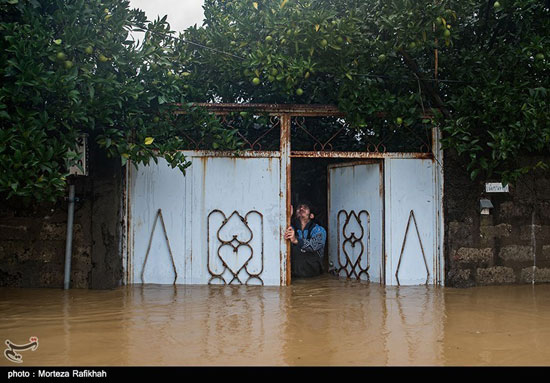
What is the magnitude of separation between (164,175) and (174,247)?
0.96 m

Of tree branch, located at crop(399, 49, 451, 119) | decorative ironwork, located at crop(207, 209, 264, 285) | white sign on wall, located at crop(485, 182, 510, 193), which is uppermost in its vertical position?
tree branch, located at crop(399, 49, 451, 119)

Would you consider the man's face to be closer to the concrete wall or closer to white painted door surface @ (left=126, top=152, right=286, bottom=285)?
white painted door surface @ (left=126, top=152, right=286, bottom=285)

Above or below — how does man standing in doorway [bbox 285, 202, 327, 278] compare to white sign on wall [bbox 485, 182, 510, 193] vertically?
below

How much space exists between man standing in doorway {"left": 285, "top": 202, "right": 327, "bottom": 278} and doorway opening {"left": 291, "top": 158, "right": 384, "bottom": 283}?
1.23ft

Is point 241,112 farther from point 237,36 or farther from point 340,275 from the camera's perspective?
point 340,275

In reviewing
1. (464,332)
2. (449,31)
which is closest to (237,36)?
(449,31)

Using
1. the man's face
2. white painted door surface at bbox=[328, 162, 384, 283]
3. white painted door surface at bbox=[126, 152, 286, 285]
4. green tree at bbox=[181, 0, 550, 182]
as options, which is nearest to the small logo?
white painted door surface at bbox=[126, 152, 286, 285]

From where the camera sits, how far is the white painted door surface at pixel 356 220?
801 cm

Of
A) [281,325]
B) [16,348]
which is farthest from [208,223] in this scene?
[16,348]

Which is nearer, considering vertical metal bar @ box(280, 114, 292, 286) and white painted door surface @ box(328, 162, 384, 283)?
vertical metal bar @ box(280, 114, 292, 286)

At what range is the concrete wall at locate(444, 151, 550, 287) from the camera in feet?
25.3

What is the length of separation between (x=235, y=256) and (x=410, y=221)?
240 cm

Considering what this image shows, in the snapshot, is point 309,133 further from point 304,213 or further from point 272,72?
point 304,213

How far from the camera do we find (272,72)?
7258 mm
